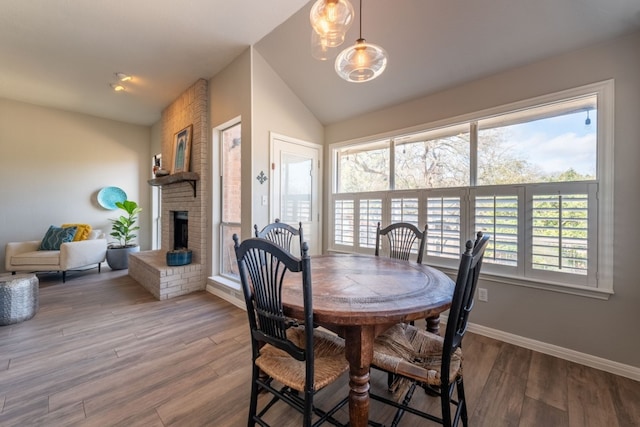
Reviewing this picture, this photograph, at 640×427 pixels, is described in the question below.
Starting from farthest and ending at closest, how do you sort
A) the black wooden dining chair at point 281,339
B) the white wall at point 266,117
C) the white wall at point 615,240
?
the white wall at point 266,117 < the white wall at point 615,240 < the black wooden dining chair at point 281,339

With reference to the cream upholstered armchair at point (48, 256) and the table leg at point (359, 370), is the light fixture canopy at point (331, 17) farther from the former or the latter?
A: the cream upholstered armchair at point (48, 256)

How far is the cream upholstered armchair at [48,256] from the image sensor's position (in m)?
3.87

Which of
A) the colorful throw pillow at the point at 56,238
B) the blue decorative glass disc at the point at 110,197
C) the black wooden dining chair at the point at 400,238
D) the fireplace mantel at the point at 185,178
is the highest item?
the fireplace mantel at the point at 185,178

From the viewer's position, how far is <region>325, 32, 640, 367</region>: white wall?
1818 millimetres

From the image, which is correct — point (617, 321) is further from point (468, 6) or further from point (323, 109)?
point (323, 109)

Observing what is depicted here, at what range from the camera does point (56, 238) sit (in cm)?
418

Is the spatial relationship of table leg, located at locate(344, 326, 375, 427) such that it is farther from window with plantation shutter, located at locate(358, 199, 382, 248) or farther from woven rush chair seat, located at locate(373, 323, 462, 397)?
window with plantation shutter, located at locate(358, 199, 382, 248)

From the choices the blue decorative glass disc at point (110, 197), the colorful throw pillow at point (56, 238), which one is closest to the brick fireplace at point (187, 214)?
the colorful throw pillow at point (56, 238)

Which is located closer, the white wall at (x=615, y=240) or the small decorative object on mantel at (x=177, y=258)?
the white wall at (x=615, y=240)

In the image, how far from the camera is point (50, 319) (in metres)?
2.71

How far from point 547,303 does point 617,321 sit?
38 cm

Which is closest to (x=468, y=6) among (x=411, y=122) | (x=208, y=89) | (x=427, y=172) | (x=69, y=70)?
(x=411, y=122)

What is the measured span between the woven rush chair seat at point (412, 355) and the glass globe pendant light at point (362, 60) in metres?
1.63

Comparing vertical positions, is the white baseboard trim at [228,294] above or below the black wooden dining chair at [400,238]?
below
